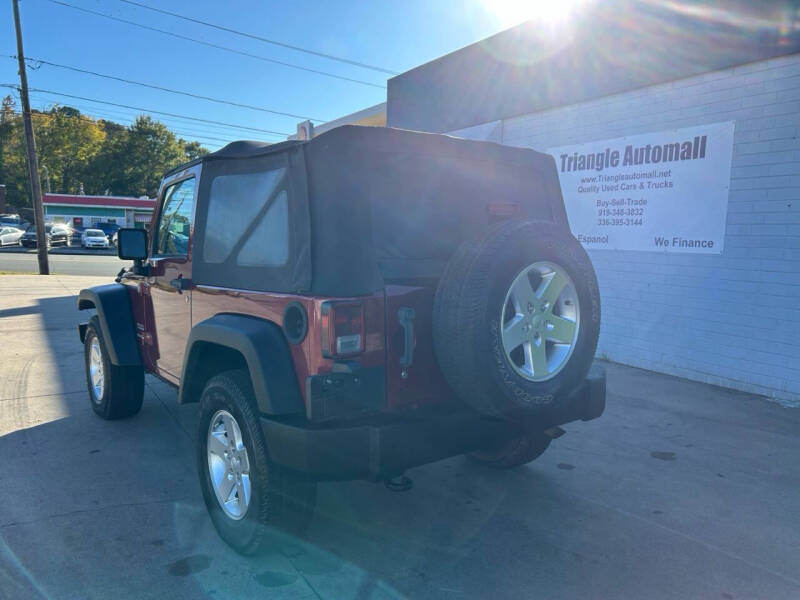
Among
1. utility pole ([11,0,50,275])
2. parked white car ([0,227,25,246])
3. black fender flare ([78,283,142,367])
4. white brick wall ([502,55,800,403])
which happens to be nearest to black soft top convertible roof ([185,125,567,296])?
black fender flare ([78,283,142,367])

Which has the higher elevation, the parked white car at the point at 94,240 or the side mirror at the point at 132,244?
the side mirror at the point at 132,244

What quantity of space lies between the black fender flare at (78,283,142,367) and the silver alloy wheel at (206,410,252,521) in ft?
5.55

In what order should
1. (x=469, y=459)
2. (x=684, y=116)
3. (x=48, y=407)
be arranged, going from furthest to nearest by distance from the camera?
(x=684, y=116) < (x=48, y=407) < (x=469, y=459)

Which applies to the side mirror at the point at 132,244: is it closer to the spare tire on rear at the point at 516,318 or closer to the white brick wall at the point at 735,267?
the spare tire on rear at the point at 516,318

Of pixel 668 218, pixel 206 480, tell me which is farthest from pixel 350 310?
pixel 668 218

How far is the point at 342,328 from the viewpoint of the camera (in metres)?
2.52

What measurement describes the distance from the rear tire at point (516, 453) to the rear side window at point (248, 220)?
183 centimetres

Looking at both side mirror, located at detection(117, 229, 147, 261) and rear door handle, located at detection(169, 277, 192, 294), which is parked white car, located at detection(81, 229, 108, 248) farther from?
rear door handle, located at detection(169, 277, 192, 294)

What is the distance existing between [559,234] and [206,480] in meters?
2.23

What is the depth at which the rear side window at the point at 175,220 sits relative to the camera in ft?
12.3

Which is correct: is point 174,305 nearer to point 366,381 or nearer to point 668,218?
point 366,381

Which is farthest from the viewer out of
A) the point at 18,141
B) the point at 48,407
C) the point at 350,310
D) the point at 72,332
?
the point at 18,141

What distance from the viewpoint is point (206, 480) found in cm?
318

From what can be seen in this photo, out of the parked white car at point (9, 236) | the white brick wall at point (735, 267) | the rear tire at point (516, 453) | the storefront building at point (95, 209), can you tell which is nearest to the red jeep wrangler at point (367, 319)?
the rear tire at point (516, 453)
